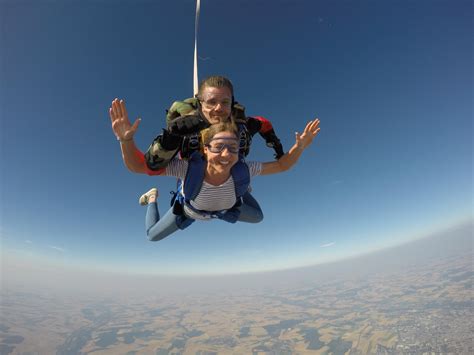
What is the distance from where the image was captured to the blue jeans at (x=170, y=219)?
3859 mm

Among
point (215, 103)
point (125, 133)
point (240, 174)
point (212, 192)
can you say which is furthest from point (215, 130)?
point (125, 133)

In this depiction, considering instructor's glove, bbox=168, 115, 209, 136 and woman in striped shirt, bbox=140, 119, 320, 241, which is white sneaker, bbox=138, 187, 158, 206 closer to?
woman in striped shirt, bbox=140, 119, 320, 241

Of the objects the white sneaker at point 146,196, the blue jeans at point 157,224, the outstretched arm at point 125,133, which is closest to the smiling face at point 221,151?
the outstretched arm at point 125,133

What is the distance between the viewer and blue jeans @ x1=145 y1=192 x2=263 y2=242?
12.7ft

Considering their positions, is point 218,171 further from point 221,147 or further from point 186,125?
point 186,125

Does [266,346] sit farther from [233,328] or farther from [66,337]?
[66,337]

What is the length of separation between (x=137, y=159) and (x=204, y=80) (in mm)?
1225

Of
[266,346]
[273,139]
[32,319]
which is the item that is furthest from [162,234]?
[32,319]

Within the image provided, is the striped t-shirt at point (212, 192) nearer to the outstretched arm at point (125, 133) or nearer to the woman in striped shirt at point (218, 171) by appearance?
the woman in striped shirt at point (218, 171)

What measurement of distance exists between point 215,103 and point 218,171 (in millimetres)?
747

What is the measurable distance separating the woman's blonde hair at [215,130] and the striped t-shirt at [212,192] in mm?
359

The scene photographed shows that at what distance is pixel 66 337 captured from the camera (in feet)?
306

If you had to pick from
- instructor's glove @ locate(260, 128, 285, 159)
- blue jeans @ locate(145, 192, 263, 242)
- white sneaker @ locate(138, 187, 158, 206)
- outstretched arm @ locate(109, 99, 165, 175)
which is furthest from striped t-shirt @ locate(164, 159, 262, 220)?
white sneaker @ locate(138, 187, 158, 206)

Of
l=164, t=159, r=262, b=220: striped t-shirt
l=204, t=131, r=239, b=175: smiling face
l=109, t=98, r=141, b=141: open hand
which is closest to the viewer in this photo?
l=109, t=98, r=141, b=141: open hand
